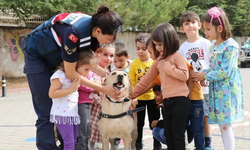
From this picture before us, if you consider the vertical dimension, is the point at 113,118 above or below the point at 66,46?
below

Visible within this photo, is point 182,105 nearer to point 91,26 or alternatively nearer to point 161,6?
point 91,26

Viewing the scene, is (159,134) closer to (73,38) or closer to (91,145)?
(91,145)

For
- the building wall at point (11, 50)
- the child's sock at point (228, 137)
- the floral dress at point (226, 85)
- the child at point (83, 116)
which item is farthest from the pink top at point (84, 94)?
the building wall at point (11, 50)

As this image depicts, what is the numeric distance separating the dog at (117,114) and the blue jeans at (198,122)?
85cm

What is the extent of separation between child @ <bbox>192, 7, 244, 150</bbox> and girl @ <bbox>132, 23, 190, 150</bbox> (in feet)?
1.29

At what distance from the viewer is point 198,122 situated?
14.6 feet

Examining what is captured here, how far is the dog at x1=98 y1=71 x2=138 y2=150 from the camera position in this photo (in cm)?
426

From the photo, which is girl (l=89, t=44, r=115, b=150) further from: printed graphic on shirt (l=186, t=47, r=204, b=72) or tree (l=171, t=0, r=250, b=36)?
tree (l=171, t=0, r=250, b=36)

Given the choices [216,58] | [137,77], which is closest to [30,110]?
[137,77]

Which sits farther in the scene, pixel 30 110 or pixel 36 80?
pixel 30 110

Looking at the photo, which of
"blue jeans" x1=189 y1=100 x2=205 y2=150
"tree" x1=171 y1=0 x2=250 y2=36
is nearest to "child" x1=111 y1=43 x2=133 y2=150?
"blue jeans" x1=189 y1=100 x2=205 y2=150

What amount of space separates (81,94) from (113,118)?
1.72ft

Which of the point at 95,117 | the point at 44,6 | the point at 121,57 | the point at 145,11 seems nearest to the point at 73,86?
the point at 95,117

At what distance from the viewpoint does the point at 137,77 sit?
5062mm
